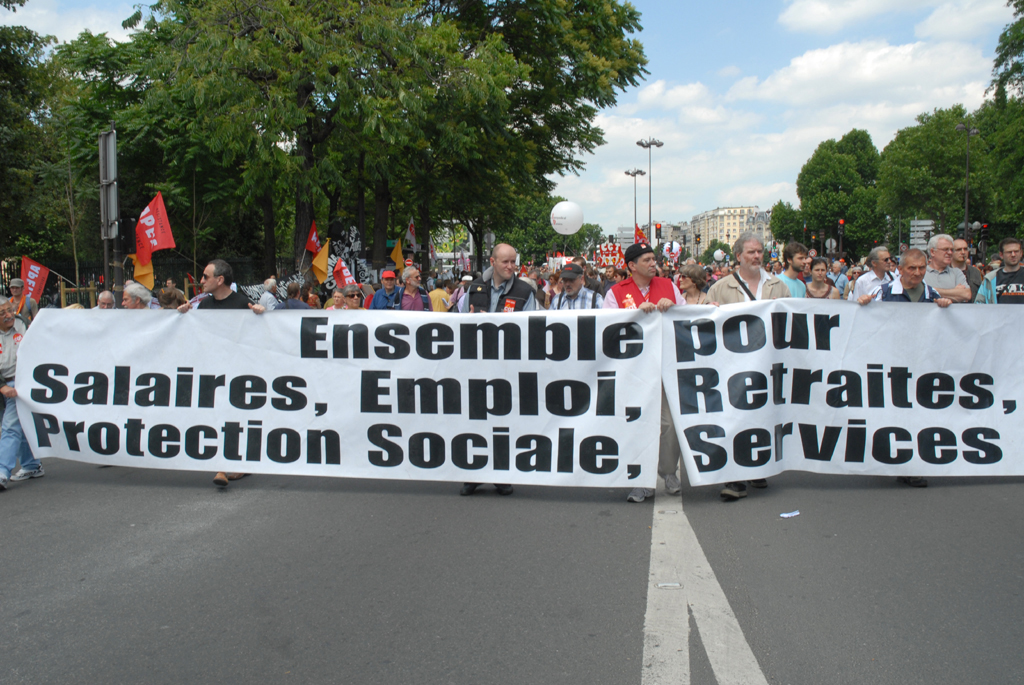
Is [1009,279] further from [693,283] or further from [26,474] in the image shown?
[26,474]

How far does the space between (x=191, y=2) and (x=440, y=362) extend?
18.4 metres

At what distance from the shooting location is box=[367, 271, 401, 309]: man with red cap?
1181 cm

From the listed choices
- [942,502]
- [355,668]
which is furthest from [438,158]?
[355,668]

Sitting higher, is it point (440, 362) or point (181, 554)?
point (440, 362)

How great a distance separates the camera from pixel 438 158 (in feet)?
79.2

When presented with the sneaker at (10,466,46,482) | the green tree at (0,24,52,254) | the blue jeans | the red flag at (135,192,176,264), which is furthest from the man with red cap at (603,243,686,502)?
the green tree at (0,24,52,254)

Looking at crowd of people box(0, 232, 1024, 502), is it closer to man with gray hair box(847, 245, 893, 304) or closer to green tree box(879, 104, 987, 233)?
man with gray hair box(847, 245, 893, 304)

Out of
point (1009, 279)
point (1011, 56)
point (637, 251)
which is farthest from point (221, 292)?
point (1011, 56)

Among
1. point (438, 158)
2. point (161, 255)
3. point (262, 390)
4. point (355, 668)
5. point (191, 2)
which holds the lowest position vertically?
point (355, 668)

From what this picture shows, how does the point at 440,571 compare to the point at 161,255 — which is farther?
the point at 161,255

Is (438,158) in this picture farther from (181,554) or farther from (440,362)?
(181,554)

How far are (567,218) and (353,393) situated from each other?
19.9m

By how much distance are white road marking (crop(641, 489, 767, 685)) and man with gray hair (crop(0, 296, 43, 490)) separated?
4.97m

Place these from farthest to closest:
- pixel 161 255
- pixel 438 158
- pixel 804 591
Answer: pixel 161 255 < pixel 438 158 < pixel 804 591
